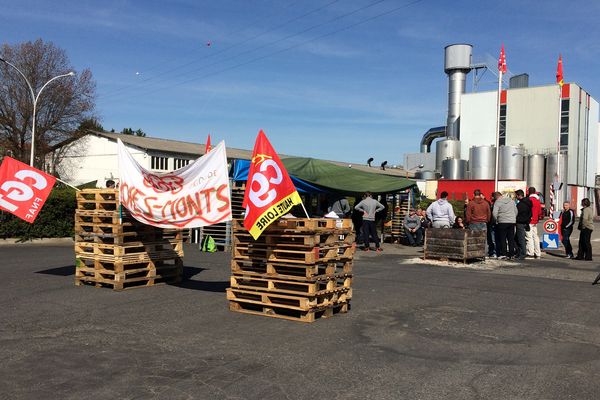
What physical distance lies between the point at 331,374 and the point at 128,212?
18.8ft

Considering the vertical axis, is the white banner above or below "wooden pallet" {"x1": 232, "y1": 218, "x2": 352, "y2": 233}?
above

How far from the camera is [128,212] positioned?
31.5 ft

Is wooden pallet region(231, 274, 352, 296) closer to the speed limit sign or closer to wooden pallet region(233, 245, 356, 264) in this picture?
wooden pallet region(233, 245, 356, 264)

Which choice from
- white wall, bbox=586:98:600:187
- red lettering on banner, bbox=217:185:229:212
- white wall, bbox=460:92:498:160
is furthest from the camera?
white wall, bbox=586:98:600:187

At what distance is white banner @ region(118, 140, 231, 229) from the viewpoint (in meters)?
8.30

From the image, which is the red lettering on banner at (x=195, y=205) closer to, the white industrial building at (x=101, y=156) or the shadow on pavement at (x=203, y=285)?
the shadow on pavement at (x=203, y=285)

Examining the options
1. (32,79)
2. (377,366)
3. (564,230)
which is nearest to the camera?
(377,366)

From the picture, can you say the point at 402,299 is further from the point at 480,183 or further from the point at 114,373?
the point at 480,183

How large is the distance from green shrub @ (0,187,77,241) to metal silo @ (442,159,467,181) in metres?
42.2

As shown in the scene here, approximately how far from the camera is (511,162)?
5188cm

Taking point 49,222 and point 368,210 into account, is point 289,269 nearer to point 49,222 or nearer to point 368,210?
point 368,210

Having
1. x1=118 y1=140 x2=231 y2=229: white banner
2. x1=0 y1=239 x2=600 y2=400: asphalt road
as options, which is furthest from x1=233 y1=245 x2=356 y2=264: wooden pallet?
x1=0 y1=239 x2=600 y2=400: asphalt road

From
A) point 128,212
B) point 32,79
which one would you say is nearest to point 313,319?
point 128,212

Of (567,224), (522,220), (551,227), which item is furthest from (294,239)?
(551,227)
